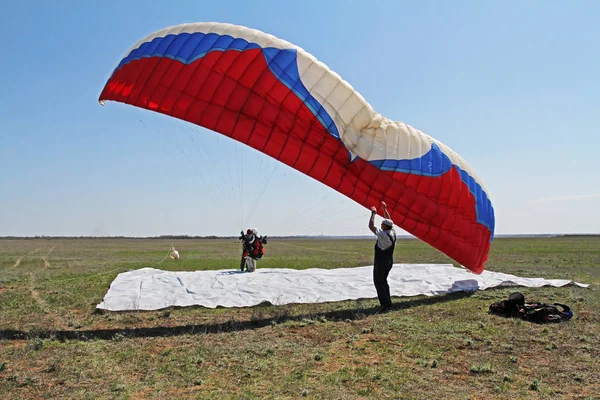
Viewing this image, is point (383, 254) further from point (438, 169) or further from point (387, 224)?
point (438, 169)

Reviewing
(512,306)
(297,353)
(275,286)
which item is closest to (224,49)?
(297,353)

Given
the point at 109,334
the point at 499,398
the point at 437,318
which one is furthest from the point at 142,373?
the point at 437,318

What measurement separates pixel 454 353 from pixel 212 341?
10.3 feet

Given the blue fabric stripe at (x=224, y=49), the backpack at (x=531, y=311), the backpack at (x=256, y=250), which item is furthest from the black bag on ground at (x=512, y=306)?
the backpack at (x=256, y=250)

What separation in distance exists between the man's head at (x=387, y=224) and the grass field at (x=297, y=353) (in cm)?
154

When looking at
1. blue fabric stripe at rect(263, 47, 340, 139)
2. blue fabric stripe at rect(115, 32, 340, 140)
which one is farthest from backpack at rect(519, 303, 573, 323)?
blue fabric stripe at rect(263, 47, 340, 139)

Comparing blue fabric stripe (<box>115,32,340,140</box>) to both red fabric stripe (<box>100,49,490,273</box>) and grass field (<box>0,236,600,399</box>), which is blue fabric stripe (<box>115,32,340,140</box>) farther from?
grass field (<box>0,236,600,399</box>)

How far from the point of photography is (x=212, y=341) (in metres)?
6.09

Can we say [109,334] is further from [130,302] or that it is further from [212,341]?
[130,302]

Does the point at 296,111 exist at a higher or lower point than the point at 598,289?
higher

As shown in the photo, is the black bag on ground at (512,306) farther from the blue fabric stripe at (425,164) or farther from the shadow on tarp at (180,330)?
the blue fabric stripe at (425,164)

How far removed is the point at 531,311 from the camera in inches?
290

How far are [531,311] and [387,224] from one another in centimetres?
276

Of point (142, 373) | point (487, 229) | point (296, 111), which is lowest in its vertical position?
point (142, 373)
